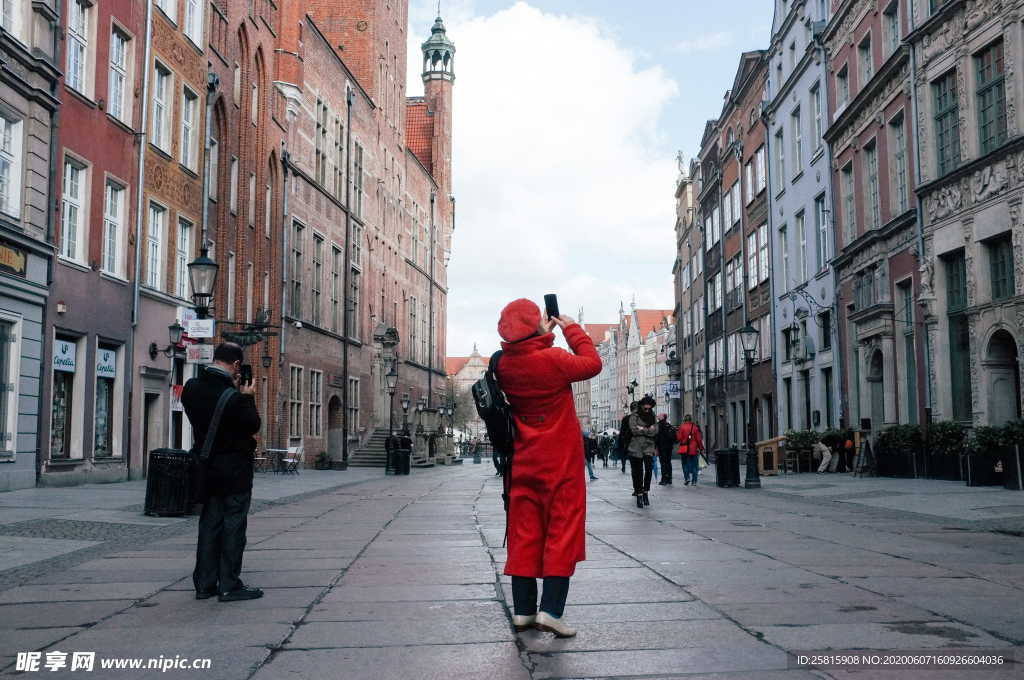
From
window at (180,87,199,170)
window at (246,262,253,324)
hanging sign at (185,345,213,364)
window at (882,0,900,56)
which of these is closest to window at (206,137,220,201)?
window at (180,87,199,170)

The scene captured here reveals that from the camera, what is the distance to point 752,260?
1734 inches

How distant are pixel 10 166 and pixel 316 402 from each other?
23.5 metres

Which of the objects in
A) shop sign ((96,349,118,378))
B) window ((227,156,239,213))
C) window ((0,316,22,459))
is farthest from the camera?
window ((227,156,239,213))

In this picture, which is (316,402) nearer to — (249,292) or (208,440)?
(249,292)

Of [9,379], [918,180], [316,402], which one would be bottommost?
[9,379]

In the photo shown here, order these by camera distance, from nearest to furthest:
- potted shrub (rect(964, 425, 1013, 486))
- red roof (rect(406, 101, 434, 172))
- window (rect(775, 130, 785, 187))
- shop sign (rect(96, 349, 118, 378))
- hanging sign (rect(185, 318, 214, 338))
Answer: hanging sign (rect(185, 318, 214, 338)) < potted shrub (rect(964, 425, 1013, 486)) < shop sign (rect(96, 349, 118, 378)) < window (rect(775, 130, 785, 187)) < red roof (rect(406, 101, 434, 172))

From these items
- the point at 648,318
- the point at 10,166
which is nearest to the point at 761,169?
the point at 10,166

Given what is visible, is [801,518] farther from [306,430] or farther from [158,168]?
[306,430]

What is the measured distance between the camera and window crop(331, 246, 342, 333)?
4531cm

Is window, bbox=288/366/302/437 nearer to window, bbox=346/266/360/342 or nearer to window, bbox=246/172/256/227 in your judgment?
window, bbox=246/172/256/227

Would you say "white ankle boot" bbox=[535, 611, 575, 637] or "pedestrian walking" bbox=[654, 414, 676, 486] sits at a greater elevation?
"pedestrian walking" bbox=[654, 414, 676, 486]

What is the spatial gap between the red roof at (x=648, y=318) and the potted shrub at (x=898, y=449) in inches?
4121

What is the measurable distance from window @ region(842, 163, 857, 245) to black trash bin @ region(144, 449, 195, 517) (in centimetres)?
2206

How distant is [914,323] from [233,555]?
70.6ft
